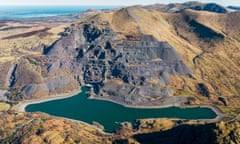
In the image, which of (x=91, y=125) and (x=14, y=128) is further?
(x=91, y=125)

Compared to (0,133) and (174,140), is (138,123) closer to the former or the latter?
(174,140)

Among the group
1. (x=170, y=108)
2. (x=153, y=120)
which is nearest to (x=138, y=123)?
(x=153, y=120)

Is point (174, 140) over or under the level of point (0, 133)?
over

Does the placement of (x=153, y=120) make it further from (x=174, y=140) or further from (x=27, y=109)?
(x=27, y=109)

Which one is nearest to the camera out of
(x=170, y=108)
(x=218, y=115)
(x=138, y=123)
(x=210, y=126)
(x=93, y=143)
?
(x=210, y=126)

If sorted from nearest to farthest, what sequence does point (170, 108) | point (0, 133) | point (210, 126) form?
point (210, 126) → point (0, 133) → point (170, 108)

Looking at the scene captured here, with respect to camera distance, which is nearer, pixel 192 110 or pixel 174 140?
pixel 174 140

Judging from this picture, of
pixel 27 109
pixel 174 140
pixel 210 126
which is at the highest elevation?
pixel 210 126

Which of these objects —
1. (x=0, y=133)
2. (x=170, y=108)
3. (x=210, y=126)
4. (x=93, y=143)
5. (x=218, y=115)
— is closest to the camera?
(x=210, y=126)

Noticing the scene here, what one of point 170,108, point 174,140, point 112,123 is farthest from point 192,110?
point 174,140
